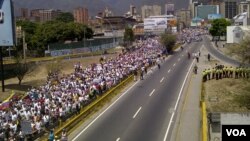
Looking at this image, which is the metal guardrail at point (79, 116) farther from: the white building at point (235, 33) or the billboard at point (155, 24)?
the billboard at point (155, 24)

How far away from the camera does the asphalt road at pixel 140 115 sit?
24438mm

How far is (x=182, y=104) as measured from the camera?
3334 cm

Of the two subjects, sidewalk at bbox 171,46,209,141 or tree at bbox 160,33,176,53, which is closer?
sidewalk at bbox 171,46,209,141

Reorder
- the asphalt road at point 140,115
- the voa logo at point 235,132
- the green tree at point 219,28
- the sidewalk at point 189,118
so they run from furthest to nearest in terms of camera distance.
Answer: the green tree at point 219,28 → the asphalt road at point 140,115 → the sidewalk at point 189,118 → the voa logo at point 235,132

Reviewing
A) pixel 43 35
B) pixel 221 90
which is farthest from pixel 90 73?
pixel 43 35

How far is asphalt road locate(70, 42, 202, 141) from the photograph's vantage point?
24.4 m

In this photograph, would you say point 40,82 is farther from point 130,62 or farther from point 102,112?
point 102,112

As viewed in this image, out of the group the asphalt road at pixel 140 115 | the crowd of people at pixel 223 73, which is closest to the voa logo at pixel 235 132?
the asphalt road at pixel 140 115

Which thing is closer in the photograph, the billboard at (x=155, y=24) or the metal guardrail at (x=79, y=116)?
the metal guardrail at (x=79, y=116)

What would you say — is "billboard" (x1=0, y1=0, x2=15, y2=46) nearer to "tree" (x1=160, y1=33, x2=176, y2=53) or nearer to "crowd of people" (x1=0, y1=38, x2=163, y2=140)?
"crowd of people" (x1=0, y1=38, x2=163, y2=140)

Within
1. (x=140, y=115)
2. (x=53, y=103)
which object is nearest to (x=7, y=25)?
(x=53, y=103)

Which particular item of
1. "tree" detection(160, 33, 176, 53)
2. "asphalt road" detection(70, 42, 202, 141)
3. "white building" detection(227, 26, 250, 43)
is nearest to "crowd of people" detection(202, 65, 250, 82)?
"asphalt road" detection(70, 42, 202, 141)

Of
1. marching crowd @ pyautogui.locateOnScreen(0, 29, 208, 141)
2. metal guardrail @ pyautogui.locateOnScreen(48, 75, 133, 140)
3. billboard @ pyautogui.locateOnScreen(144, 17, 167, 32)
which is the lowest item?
metal guardrail @ pyautogui.locateOnScreen(48, 75, 133, 140)

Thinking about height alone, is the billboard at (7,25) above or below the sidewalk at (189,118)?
above
